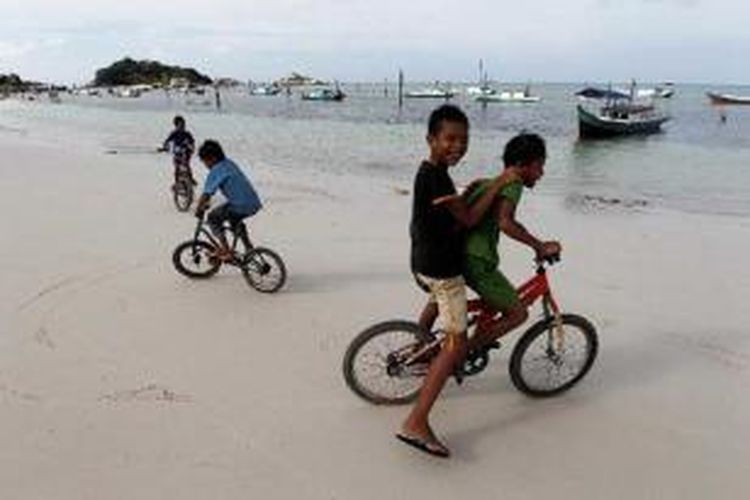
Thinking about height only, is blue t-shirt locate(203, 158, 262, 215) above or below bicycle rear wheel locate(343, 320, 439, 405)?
above

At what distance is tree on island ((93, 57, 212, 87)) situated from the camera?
17588cm

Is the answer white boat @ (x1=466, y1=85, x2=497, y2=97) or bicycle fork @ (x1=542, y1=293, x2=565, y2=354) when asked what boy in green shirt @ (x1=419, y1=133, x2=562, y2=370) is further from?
white boat @ (x1=466, y1=85, x2=497, y2=97)

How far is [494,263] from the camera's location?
5168 millimetres

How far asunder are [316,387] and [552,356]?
5.59 feet

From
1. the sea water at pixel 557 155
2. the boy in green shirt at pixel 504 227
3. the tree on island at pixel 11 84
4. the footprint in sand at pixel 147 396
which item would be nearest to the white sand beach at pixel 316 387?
the footprint in sand at pixel 147 396

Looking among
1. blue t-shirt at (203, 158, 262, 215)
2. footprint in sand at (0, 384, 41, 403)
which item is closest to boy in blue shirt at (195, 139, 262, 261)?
blue t-shirt at (203, 158, 262, 215)

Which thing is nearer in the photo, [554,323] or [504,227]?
[504,227]

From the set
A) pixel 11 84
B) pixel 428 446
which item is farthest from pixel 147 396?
pixel 11 84

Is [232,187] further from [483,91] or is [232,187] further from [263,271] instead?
[483,91]

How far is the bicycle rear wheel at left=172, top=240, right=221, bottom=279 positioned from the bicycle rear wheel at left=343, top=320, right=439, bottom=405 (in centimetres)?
356

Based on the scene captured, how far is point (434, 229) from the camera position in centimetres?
489

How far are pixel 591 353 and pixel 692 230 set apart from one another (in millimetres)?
8625

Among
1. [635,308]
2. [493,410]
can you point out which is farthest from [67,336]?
[635,308]

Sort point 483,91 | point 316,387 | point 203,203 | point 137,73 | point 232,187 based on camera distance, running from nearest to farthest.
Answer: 1. point 316,387
2. point 203,203
3. point 232,187
4. point 483,91
5. point 137,73
